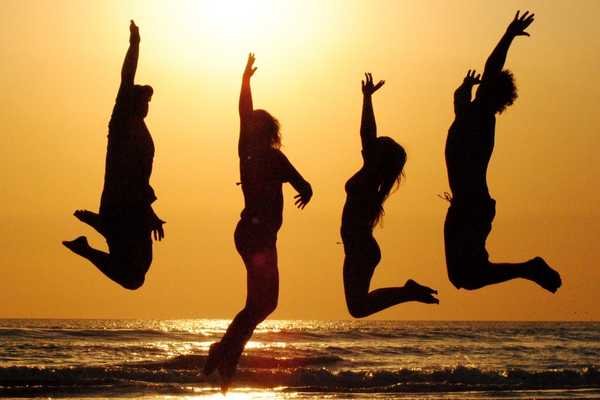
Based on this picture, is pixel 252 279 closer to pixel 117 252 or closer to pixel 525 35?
pixel 117 252

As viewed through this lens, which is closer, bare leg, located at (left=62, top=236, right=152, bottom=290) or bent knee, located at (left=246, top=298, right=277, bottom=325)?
bare leg, located at (left=62, top=236, right=152, bottom=290)

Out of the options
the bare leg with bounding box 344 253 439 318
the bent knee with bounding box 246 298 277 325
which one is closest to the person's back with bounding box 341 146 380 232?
the bare leg with bounding box 344 253 439 318

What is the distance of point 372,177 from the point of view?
14031 mm

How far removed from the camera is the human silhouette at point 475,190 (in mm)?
13539

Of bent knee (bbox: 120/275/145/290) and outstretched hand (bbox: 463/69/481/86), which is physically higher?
outstretched hand (bbox: 463/69/481/86)

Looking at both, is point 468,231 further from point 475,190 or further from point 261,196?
point 261,196

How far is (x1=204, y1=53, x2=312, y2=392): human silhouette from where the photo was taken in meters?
13.3

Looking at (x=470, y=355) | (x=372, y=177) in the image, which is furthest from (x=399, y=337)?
(x=372, y=177)

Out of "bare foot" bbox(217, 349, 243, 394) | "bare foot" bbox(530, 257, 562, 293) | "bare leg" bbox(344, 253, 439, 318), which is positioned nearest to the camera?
"bare foot" bbox(530, 257, 562, 293)

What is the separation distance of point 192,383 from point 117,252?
70.2 feet

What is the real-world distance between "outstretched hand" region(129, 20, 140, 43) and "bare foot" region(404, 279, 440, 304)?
435cm

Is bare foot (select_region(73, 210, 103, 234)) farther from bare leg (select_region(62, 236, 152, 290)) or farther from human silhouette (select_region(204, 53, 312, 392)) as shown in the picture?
human silhouette (select_region(204, 53, 312, 392))

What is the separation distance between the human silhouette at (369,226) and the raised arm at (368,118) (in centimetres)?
3

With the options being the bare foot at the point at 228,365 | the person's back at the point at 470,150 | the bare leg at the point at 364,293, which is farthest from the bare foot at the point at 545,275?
the bare foot at the point at 228,365
